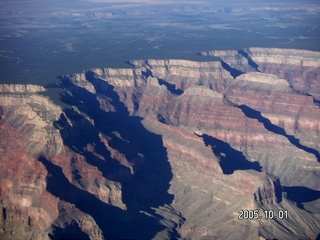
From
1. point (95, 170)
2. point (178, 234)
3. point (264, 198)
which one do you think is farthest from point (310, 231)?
point (95, 170)

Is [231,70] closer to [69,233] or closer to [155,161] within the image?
[155,161]

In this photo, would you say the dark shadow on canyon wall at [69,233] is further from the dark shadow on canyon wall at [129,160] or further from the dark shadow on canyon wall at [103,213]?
the dark shadow on canyon wall at [129,160]

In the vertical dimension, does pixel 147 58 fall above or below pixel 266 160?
above

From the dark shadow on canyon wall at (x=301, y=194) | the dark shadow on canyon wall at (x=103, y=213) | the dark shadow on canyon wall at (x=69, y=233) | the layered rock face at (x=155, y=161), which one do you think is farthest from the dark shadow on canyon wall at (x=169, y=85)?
the dark shadow on canyon wall at (x=69, y=233)

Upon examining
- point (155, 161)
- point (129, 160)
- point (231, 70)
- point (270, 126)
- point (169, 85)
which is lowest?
point (155, 161)

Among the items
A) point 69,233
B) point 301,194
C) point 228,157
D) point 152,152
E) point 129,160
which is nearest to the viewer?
point 69,233

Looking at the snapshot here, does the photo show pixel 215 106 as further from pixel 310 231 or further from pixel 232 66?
pixel 232 66

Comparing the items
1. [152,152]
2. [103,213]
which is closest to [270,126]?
[152,152]
